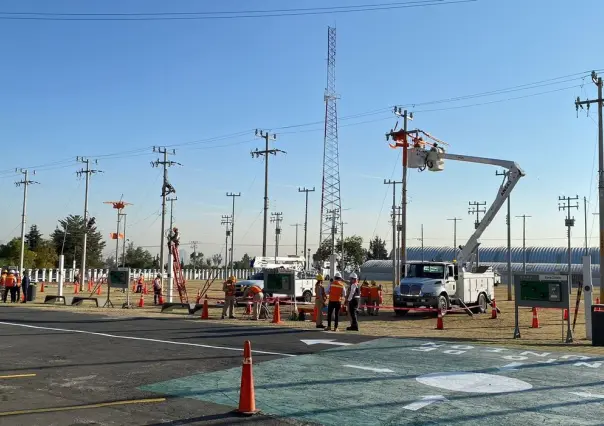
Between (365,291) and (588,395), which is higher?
(365,291)

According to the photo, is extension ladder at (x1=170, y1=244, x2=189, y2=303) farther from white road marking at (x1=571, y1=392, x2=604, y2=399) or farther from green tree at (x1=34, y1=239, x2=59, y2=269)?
green tree at (x1=34, y1=239, x2=59, y2=269)

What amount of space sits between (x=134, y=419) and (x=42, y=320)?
1507cm

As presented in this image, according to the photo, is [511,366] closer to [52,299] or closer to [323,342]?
[323,342]

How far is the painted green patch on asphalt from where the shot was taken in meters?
8.03

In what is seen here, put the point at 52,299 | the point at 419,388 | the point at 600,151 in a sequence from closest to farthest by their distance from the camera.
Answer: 1. the point at 419,388
2. the point at 600,151
3. the point at 52,299

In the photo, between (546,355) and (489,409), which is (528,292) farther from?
(489,409)

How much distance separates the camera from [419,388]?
380 inches

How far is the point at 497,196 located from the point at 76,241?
84.2 meters

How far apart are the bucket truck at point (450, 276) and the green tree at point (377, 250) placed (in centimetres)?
11207

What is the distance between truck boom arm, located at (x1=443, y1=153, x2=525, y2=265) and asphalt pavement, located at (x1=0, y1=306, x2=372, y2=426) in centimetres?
1184

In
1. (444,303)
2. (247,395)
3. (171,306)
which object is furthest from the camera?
(171,306)

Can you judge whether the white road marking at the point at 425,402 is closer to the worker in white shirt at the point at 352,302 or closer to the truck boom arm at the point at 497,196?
the worker in white shirt at the point at 352,302

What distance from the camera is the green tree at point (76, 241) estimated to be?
98.0 meters

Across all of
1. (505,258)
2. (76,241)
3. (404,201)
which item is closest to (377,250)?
(505,258)
